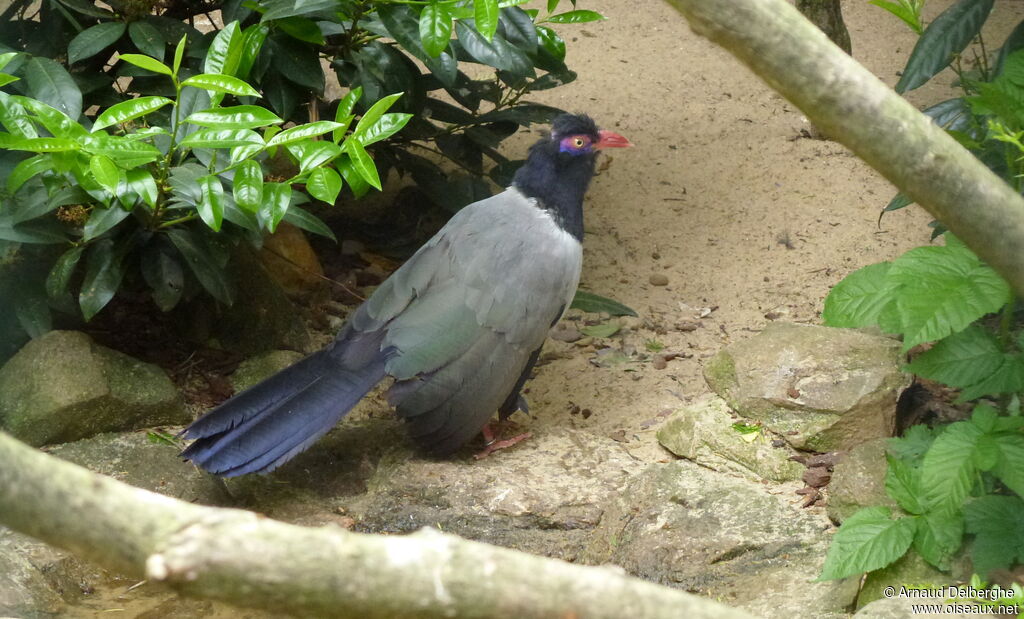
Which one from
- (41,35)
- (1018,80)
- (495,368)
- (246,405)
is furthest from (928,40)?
(41,35)

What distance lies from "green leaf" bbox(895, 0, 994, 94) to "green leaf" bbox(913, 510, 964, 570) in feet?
6.61

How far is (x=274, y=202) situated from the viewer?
319cm

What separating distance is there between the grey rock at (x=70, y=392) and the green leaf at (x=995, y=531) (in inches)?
114

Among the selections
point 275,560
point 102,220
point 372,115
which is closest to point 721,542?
point 372,115

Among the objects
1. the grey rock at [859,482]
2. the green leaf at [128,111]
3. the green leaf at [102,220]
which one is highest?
the green leaf at [128,111]

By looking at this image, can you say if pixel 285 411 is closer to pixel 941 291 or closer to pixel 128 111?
pixel 128 111

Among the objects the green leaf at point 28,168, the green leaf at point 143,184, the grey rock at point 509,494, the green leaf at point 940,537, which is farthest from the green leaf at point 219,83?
the green leaf at point 940,537

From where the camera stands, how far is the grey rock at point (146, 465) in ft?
11.5

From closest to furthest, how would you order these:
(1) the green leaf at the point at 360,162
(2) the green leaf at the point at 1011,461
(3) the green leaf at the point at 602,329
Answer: (2) the green leaf at the point at 1011,461 → (1) the green leaf at the point at 360,162 → (3) the green leaf at the point at 602,329

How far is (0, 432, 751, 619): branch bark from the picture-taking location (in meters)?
0.96

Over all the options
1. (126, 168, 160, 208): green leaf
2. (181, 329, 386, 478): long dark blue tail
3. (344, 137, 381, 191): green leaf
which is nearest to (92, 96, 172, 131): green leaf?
(126, 168, 160, 208): green leaf

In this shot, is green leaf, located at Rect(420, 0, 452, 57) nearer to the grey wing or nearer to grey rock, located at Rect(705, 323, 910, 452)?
the grey wing

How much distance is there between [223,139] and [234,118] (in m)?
0.08

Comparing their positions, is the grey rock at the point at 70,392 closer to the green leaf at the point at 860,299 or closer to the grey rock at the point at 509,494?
the grey rock at the point at 509,494
